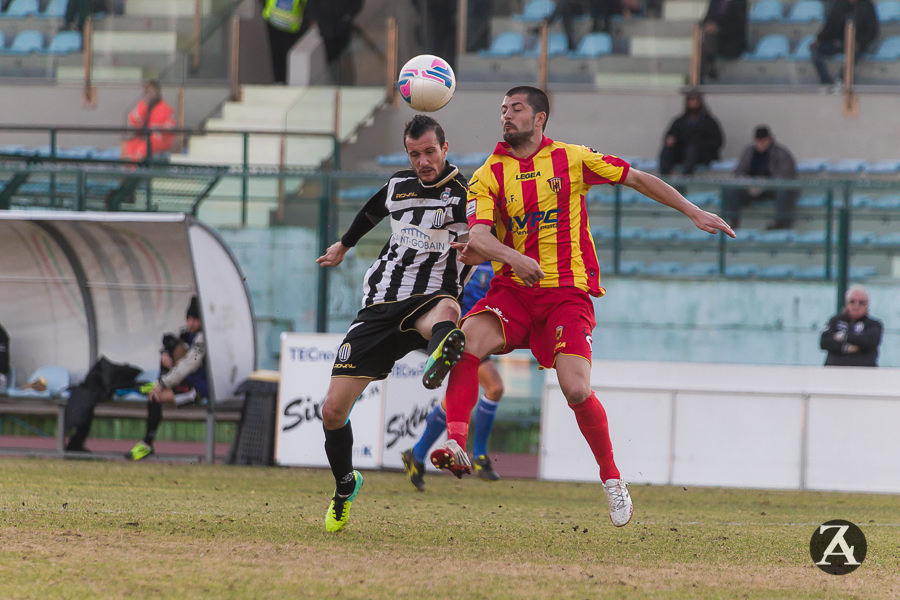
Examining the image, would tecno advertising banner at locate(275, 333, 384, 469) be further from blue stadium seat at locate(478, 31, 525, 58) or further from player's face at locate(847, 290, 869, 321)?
blue stadium seat at locate(478, 31, 525, 58)

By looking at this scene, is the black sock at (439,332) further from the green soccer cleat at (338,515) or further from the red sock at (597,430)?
the green soccer cleat at (338,515)

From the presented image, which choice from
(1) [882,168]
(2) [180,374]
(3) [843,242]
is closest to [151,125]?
(2) [180,374]

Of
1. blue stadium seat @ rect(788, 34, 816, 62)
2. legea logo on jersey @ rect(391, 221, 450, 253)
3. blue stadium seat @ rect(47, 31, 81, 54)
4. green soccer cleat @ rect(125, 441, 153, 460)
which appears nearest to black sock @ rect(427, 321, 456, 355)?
legea logo on jersey @ rect(391, 221, 450, 253)

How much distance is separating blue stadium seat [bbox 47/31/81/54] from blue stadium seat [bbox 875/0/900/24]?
12.3m

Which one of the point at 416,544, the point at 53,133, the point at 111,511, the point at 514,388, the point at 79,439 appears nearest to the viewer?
the point at 416,544

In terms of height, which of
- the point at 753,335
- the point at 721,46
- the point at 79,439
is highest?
the point at 721,46

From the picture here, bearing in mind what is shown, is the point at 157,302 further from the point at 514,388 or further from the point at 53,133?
→ the point at 53,133

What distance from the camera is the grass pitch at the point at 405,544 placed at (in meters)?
4.71

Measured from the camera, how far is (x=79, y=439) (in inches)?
476

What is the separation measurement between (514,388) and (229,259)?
123 inches

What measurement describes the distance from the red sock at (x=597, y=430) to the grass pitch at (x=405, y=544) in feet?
1.23

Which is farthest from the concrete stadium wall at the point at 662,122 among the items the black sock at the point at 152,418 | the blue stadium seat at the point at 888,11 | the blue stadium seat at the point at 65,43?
the black sock at the point at 152,418

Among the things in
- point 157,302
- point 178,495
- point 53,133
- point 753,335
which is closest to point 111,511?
point 178,495

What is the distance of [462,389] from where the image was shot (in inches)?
245
